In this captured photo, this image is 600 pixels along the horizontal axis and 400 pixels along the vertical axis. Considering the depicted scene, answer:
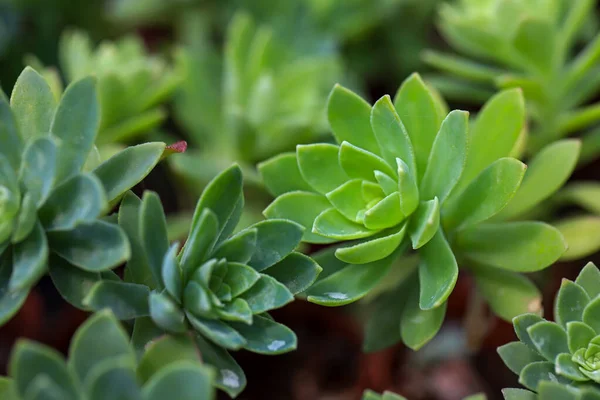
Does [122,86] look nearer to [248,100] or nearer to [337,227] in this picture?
[248,100]

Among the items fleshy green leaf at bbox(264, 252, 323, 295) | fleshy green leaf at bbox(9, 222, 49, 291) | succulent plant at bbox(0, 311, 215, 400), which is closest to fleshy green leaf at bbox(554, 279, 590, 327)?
fleshy green leaf at bbox(264, 252, 323, 295)

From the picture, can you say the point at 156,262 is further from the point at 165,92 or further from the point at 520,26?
the point at 520,26

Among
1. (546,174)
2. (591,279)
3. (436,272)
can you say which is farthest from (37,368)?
(546,174)

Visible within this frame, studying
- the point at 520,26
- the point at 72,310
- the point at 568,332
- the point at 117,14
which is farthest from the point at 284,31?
the point at 568,332

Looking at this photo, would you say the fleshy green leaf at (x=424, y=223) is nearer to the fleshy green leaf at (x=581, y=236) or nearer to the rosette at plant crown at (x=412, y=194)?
the rosette at plant crown at (x=412, y=194)

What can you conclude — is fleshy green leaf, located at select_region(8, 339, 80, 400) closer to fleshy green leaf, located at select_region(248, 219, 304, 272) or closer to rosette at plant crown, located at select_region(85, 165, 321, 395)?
rosette at plant crown, located at select_region(85, 165, 321, 395)

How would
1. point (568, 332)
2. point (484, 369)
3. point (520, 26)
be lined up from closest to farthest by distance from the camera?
point (568, 332) < point (520, 26) < point (484, 369)
